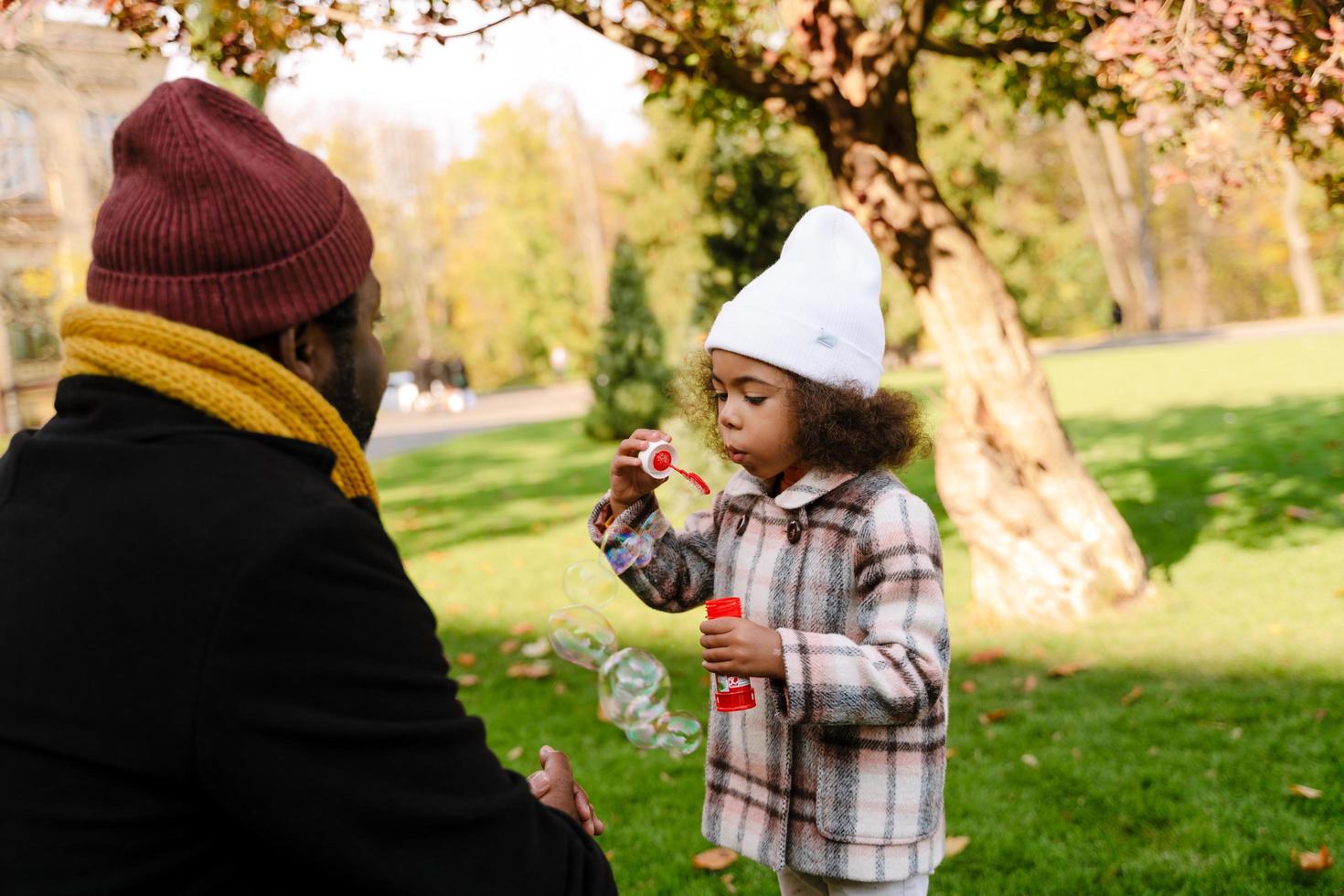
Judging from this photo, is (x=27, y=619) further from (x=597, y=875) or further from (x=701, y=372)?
(x=701, y=372)

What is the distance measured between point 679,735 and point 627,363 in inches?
635

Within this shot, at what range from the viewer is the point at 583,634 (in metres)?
3.12

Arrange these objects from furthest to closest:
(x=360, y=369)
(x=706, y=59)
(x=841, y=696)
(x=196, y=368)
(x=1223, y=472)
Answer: (x=1223, y=472), (x=706, y=59), (x=841, y=696), (x=360, y=369), (x=196, y=368)

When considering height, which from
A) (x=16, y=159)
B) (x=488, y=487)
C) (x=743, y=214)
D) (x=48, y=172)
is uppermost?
(x=16, y=159)

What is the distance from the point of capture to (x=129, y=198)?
4.84 ft

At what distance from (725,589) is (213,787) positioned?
5.06 feet

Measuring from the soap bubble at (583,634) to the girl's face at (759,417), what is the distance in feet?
2.77

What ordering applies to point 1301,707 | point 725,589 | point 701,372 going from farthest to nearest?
1. point 1301,707
2. point 701,372
3. point 725,589

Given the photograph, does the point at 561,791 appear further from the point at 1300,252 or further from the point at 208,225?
the point at 1300,252

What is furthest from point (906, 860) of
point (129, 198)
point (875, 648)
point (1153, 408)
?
point (1153, 408)

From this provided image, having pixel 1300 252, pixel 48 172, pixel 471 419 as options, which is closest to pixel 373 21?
pixel 48 172

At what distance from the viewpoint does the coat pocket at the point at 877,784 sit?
7.58 ft

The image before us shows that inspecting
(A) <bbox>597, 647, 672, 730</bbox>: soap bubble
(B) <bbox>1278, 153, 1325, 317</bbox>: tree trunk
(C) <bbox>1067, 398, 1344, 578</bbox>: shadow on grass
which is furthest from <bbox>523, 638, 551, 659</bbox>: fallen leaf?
(B) <bbox>1278, 153, 1325, 317</bbox>: tree trunk

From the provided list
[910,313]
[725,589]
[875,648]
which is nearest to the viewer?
[875,648]
